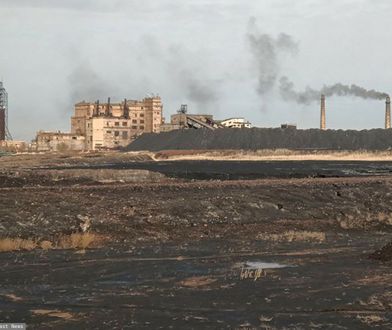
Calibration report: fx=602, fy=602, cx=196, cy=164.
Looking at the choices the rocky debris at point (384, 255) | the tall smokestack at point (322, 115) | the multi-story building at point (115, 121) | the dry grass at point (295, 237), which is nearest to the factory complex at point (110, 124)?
the multi-story building at point (115, 121)

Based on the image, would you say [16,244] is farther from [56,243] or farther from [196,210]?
[196,210]

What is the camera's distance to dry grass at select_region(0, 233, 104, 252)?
15523 mm

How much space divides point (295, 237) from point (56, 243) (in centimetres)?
678

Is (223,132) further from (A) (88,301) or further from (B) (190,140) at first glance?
(A) (88,301)

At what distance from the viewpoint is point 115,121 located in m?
142

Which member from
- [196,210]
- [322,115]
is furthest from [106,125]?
[196,210]

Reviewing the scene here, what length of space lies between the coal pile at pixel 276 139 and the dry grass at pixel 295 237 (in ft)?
223

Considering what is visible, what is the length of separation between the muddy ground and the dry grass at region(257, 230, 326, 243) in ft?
0.17

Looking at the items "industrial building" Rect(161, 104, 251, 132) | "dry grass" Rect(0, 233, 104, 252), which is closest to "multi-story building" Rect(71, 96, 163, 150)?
"industrial building" Rect(161, 104, 251, 132)

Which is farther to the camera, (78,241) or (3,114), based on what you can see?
(3,114)

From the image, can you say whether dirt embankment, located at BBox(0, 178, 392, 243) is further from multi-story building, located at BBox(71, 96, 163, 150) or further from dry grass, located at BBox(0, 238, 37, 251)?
multi-story building, located at BBox(71, 96, 163, 150)

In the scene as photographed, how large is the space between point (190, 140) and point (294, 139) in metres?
15.8

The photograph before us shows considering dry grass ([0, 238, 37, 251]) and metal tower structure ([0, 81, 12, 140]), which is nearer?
dry grass ([0, 238, 37, 251])

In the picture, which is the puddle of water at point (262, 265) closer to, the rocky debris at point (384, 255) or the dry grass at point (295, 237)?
the rocky debris at point (384, 255)
